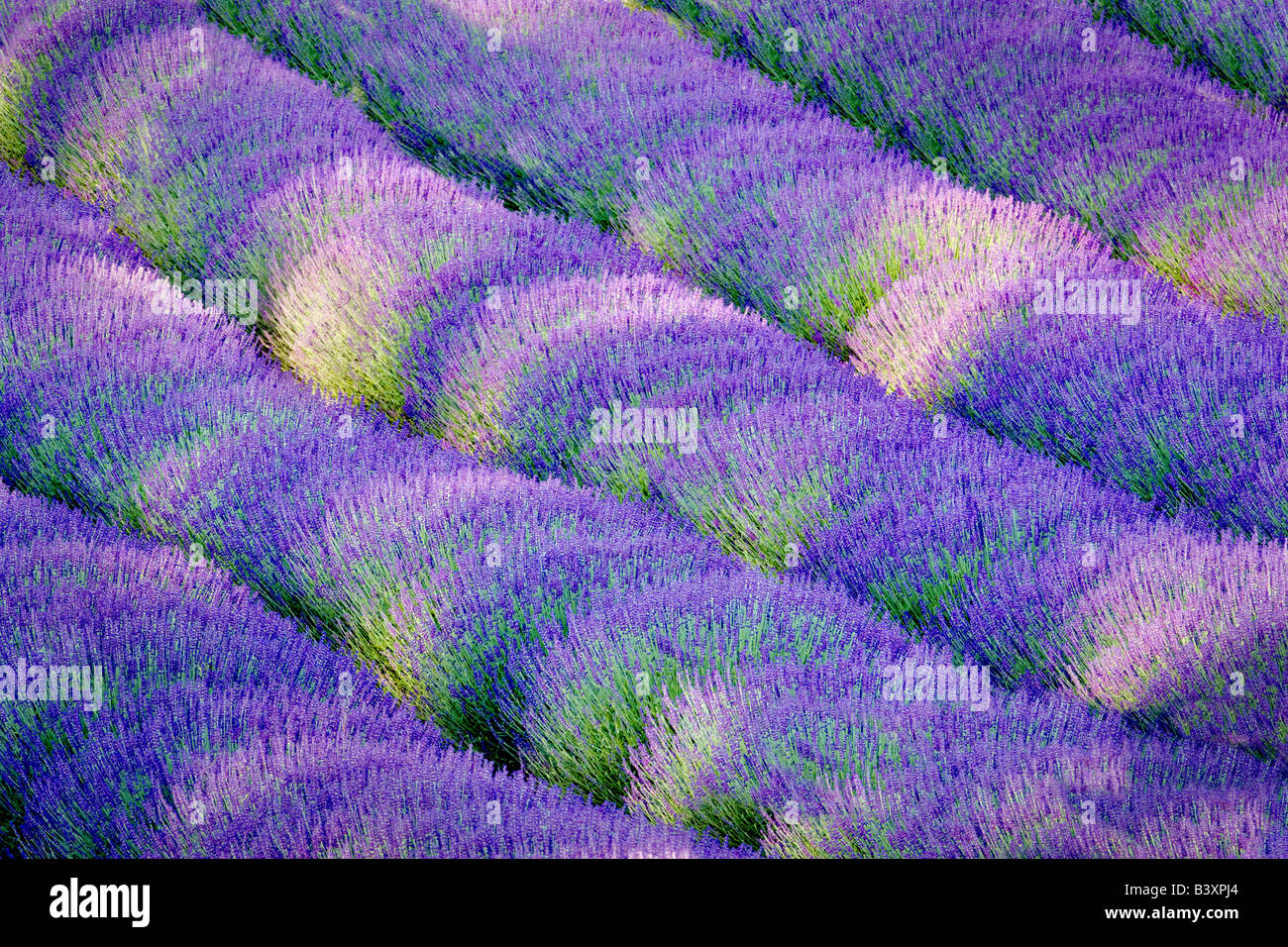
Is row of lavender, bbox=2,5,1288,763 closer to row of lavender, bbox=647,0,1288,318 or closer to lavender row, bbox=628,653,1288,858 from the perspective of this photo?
lavender row, bbox=628,653,1288,858

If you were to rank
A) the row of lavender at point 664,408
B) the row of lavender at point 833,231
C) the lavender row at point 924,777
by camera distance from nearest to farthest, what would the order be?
the lavender row at point 924,777, the row of lavender at point 664,408, the row of lavender at point 833,231

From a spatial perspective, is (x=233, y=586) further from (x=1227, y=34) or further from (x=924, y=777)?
(x=1227, y=34)

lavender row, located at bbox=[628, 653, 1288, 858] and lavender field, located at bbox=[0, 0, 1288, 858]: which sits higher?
lavender field, located at bbox=[0, 0, 1288, 858]

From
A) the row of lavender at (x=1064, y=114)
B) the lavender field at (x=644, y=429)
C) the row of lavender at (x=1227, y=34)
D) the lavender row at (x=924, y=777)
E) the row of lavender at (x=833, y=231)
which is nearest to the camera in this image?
the lavender row at (x=924, y=777)

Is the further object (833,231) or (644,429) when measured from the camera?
(833,231)

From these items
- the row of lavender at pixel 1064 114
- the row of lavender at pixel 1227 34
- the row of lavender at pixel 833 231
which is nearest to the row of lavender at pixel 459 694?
the row of lavender at pixel 833 231

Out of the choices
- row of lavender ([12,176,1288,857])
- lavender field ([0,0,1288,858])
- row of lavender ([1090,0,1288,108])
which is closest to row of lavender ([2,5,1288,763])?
lavender field ([0,0,1288,858])

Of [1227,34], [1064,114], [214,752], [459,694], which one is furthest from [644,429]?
[1227,34]

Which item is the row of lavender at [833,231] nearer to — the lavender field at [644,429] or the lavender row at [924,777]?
the lavender field at [644,429]
